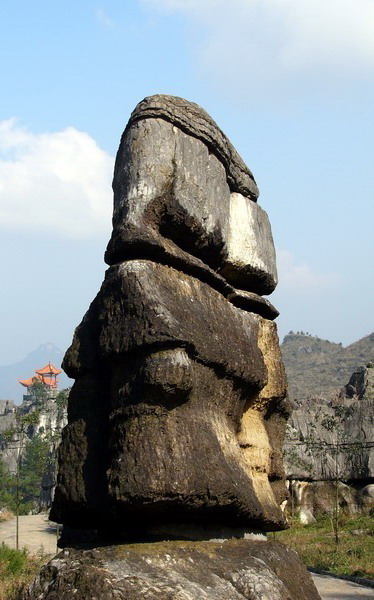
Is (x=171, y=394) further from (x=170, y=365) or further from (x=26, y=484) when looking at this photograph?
(x=26, y=484)

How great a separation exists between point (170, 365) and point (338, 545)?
14.3 meters

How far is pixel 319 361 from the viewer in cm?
8275

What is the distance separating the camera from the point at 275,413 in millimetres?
8133

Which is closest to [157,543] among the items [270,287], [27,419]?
[270,287]

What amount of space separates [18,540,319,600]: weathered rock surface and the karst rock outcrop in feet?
0.05

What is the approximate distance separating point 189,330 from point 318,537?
1645 centimetres

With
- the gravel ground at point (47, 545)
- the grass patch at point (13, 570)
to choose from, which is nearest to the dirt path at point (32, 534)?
the gravel ground at point (47, 545)

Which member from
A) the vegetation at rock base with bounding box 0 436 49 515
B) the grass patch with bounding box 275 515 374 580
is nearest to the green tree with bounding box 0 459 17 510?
the vegetation at rock base with bounding box 0 436 49 515

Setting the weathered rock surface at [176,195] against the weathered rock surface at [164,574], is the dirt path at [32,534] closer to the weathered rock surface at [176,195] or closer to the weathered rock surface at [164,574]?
the weathered rock surface at [176,195]

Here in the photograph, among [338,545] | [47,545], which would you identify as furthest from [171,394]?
[47,545]

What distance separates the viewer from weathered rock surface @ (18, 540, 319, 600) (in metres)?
5.06

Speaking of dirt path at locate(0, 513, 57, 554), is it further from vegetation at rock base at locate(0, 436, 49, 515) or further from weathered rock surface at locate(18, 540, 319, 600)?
weathered rock surface at locate(18, 540, 319, 600)

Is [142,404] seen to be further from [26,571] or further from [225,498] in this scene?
[26,571]

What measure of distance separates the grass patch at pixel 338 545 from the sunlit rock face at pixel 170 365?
8290 mm
